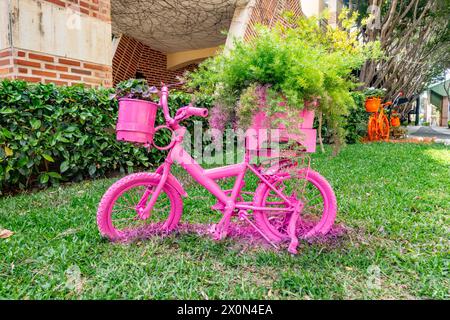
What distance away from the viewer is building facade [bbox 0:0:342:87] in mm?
3590

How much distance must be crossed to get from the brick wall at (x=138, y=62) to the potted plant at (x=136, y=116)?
20.9ft

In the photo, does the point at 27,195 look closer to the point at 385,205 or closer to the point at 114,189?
the point at 114,189

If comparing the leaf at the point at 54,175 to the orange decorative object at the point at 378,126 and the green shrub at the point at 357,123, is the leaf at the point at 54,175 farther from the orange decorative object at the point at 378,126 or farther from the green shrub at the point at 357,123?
the orange decorative object at the point at 378,126

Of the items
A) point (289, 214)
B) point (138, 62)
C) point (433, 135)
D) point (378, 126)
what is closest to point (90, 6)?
point (289, 214)

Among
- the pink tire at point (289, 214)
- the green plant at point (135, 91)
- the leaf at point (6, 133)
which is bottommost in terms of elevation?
the pink tire at point (289, 214)

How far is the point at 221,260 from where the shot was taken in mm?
1829

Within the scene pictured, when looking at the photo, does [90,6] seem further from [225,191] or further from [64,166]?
[225,191]

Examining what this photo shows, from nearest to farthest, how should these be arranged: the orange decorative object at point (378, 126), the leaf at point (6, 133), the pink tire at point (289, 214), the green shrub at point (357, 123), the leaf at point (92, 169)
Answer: the pink tire at point (289, 214)
the leaf at point (6, 133)
the leaf at point (92, 169)
the green shrub at point (357, 123)
the orange decorative object at point (378, 126)

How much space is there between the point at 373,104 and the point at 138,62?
6.12 metres

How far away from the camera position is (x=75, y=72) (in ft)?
13.6

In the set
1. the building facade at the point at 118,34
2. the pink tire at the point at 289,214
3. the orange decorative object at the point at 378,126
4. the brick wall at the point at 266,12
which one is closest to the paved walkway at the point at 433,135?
the orange decorative object at the point at 378,126

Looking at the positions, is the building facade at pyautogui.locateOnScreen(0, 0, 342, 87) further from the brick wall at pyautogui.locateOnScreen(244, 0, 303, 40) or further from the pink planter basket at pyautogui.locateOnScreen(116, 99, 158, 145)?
the pink planter basket at pyautogui.locateOnScreen(116, 99, 158, 145)

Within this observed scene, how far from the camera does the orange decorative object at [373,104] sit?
6.86 metres
